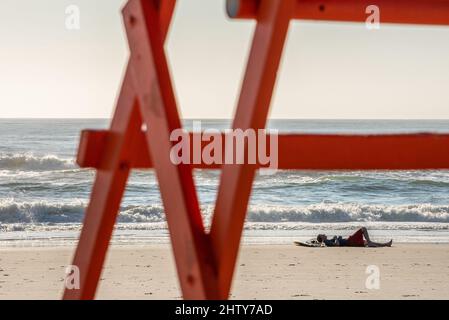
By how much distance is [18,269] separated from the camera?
11.2 metres

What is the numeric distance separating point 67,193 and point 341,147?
20449 millimetres

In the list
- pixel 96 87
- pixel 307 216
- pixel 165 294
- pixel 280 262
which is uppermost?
pixel 96 87

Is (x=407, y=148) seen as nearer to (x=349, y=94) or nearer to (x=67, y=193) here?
(x=67, y=193)

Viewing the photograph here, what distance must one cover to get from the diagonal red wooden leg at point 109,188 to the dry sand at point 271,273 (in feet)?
20.3

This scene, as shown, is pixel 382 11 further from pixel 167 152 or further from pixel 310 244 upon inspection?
pixel 310 244

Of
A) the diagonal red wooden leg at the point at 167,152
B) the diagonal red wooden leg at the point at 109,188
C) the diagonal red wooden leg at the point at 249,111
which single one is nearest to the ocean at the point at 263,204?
the diagonal red wooden leg at the point at 109,188

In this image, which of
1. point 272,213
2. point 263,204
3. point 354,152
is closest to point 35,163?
point 263,204

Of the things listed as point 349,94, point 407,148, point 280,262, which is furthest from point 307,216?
point 349,94

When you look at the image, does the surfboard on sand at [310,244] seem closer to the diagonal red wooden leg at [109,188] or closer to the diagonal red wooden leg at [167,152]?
the diagonal red wooden leg at [109,188]

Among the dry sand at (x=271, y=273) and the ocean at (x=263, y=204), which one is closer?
the dry sand at (x=271, y=273)

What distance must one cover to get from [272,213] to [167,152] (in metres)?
17.7

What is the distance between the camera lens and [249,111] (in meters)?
2.27

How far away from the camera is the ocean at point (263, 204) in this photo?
16812 mm

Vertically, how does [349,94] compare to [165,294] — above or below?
above
